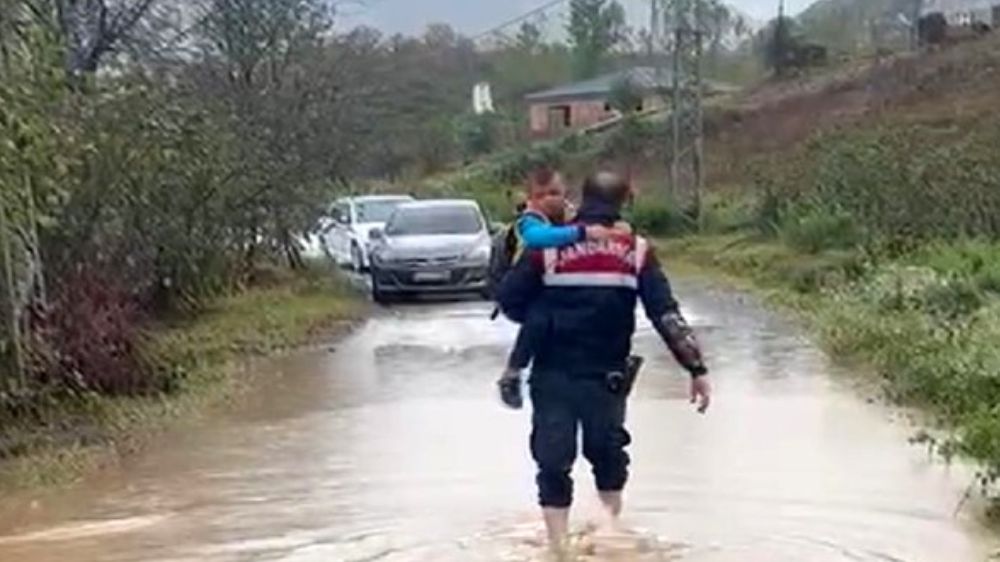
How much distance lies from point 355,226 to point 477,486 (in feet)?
75.9

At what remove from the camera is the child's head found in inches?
356

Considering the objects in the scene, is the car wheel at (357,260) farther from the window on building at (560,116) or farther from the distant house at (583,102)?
the window on building at (560,116)

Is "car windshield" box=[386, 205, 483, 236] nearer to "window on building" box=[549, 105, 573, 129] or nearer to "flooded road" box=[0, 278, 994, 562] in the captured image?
"flooded road" box=[0, 278, 994, 562]

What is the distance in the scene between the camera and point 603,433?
8773mm

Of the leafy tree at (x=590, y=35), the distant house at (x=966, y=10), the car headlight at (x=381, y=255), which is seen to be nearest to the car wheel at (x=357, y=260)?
the car headlight at (x=381, y=255)

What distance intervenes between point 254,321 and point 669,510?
12.4 metres

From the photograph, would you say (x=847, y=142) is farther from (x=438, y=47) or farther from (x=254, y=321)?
(x=438, y=47)

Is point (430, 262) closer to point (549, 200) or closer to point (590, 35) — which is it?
point (549, 200)

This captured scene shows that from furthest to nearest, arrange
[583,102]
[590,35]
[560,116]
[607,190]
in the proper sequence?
[590,35], [583,102], [560,116], [607,190]

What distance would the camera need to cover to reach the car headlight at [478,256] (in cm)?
2717

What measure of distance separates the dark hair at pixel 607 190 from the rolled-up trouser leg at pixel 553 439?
0.84 m

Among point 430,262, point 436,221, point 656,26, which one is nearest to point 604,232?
point 430,262

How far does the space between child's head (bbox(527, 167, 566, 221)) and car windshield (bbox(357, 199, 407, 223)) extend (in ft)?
83.4

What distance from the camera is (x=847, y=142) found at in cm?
3152
